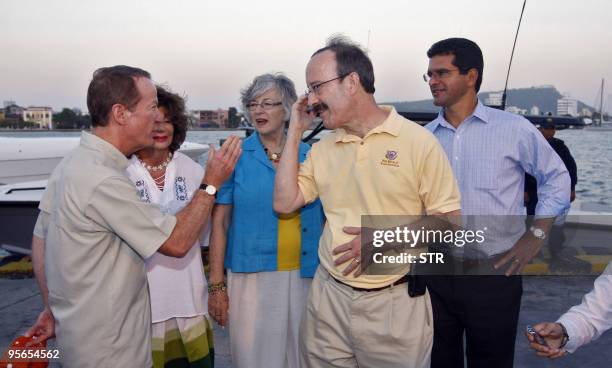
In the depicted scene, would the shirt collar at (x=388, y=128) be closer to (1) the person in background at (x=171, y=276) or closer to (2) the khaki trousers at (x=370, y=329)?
(2) the khaki trousers at (x=370, y=329)

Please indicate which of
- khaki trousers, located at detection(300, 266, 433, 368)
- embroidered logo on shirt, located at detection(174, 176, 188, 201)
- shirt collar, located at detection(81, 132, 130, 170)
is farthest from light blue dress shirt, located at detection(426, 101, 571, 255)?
shirt collar, located at detection(81, 132, 130, 170)

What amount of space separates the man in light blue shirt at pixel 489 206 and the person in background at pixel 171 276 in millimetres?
1235

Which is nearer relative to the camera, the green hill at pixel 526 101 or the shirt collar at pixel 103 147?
the shirt collar at pixel 103 147

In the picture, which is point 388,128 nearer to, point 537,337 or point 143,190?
point 537,337

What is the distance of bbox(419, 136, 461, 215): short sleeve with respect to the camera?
8.19 ft

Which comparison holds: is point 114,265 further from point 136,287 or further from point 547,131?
point 547,131

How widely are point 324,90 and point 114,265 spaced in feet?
3.79

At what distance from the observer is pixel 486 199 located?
3.14 m

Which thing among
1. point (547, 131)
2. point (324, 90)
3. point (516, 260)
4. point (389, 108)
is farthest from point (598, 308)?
point (547, 131)

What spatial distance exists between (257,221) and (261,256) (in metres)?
0.19

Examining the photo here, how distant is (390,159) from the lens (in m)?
2.51

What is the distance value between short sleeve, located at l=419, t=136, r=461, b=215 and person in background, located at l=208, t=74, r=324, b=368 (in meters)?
0.91

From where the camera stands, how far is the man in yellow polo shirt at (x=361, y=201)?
8.23ft

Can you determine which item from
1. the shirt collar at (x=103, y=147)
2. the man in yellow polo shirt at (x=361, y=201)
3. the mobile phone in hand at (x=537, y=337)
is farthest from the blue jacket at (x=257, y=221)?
the mobile phone in hand at (x=537, y=337)
